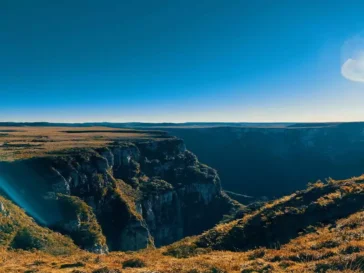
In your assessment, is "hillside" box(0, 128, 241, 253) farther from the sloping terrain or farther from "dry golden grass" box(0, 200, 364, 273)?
"dry golden grass" box(0, 200, 364, 273)

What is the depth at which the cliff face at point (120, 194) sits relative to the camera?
56844mm

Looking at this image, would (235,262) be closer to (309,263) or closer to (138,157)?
(309,263)

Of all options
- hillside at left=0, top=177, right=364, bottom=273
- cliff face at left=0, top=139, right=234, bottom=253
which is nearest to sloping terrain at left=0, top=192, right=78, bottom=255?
cliff face at left=0, top=139, right=234, bottom=253

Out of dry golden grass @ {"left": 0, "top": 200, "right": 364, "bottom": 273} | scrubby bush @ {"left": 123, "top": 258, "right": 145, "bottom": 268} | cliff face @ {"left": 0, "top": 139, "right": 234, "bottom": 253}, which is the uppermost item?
dry golden grass @ {"left": 0, "top": 200, "right": 364, "bottom": 273}

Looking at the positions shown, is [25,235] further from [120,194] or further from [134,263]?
[120,194]

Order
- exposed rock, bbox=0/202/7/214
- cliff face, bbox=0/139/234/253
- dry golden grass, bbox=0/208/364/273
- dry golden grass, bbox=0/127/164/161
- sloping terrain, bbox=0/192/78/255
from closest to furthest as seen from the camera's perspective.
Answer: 1. dry golden grass, bbox=0/208/364/273
2. sloping terrain, bbox=0/192/78/255
3. exposed rock, bbox=0/202/7/214
4. cliff face, bbox=0/139/234/253
5. dry golden grass, bbox=0/127/164/161

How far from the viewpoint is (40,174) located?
207ft

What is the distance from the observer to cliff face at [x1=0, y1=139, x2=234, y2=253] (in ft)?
186

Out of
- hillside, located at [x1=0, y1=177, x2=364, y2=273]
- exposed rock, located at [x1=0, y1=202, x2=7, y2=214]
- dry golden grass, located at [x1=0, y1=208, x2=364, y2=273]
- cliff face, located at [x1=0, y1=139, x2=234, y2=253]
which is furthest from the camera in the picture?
cliff face, located at [x1=0, y1=139, x2=234, y2=253]

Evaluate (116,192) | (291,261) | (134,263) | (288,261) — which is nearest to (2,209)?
(134,263)

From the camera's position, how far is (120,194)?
8550cm

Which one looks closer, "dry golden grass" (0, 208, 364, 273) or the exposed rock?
"dry golden grass" (0, 208, 364, 273)

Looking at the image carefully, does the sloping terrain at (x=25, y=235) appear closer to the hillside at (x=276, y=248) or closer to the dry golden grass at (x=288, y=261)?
the hillside at (x=276, y=248)

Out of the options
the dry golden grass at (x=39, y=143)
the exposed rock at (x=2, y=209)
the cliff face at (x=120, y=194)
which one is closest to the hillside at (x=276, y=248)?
the exposed rock at (x=2, y=209)
